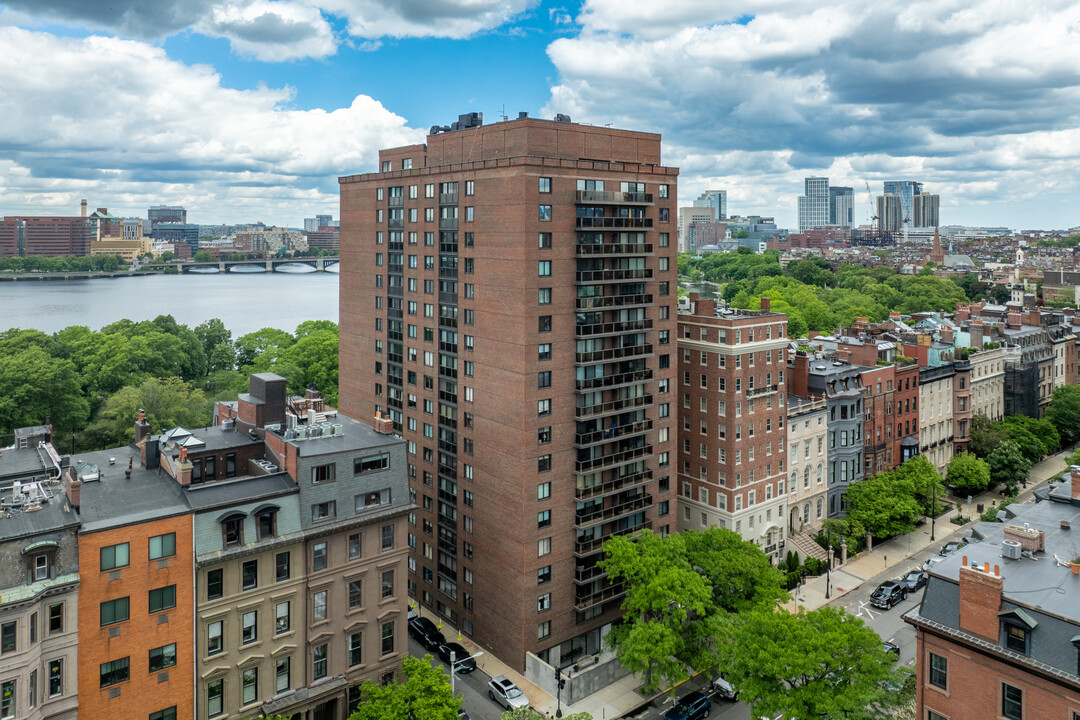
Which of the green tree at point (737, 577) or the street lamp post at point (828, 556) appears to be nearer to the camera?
the green tree at point (737, 577)

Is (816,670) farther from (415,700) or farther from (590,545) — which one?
(590,545)

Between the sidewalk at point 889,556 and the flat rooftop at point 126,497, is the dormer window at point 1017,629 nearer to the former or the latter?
the sidewalk at point 889,556

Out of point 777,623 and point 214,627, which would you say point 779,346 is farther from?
point 214,627

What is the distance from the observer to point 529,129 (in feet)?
187

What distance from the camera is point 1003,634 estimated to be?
34.1m

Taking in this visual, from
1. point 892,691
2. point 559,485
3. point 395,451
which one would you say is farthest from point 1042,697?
point 395,451

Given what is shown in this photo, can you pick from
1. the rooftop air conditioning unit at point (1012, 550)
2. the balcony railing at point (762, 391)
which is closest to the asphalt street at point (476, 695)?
the rooftop air conditioning unit at point (1012, 550)

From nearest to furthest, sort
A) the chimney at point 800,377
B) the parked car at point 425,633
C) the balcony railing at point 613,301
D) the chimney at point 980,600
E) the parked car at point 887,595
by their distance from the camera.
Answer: the chimney at point 980,600, the balcony railing at point 613,301, the parked car at point 425,633, the parked car at point 887,595, the chimney at point 800,377

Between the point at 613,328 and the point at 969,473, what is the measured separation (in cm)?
6028

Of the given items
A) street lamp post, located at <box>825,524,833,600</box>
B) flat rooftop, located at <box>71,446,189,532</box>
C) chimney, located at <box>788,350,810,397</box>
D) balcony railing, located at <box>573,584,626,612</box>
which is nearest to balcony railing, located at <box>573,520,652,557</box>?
balcony railing, located at <box>573,584,626,612</box>

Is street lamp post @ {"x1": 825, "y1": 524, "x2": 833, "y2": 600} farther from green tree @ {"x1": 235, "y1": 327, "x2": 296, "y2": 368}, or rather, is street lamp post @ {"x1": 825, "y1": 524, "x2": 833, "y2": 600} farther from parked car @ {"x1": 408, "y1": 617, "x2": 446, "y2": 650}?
green tree @ {"x1": 235, "y1": 327, "x2": 296, "y2": 368}

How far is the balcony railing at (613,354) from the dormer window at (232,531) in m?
27.6

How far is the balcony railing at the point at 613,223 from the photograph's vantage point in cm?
5781

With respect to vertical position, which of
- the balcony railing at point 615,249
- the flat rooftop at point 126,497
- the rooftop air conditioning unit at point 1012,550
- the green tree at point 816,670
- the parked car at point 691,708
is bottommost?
the parked car at point 691,708
